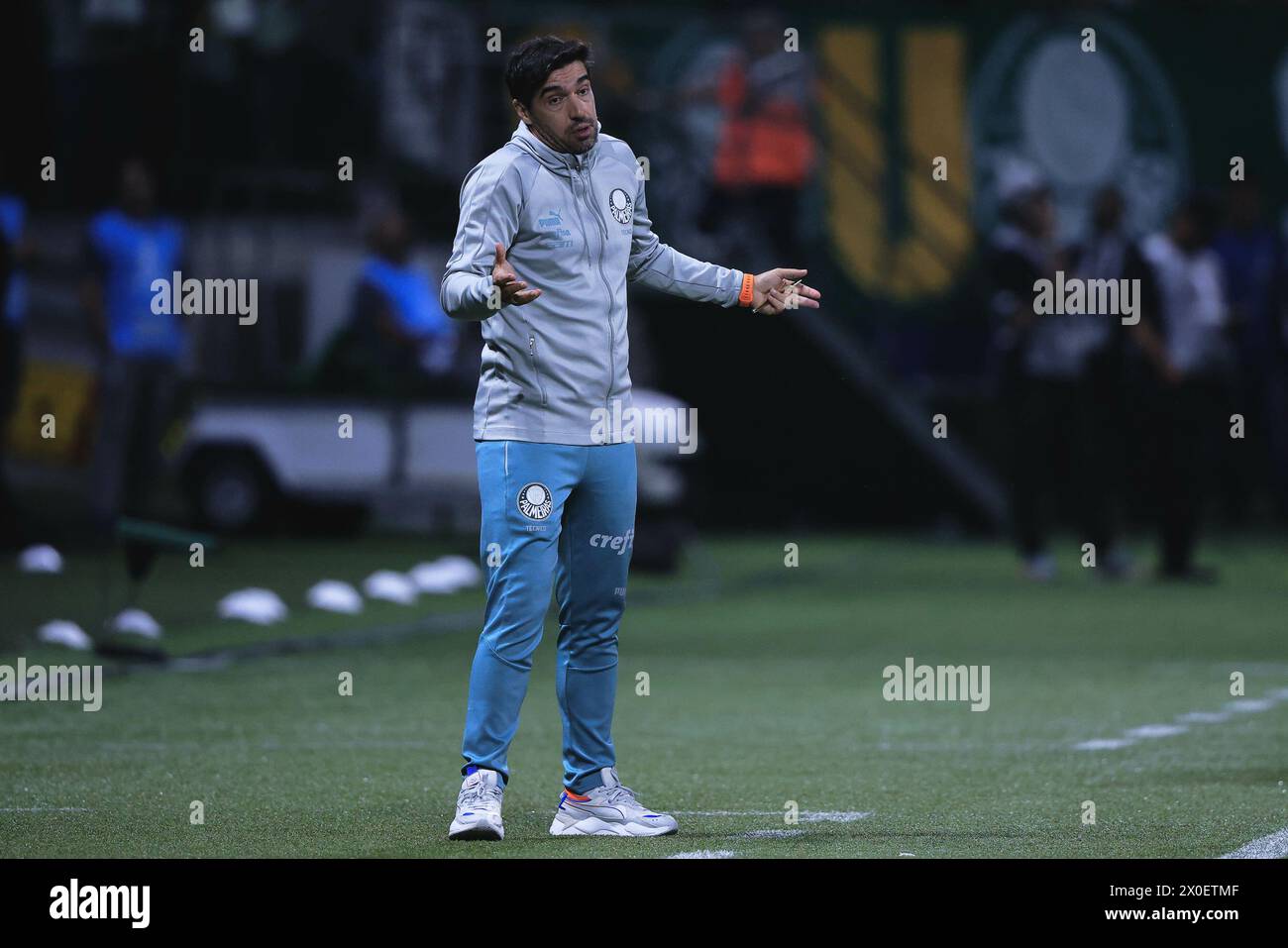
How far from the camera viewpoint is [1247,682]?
11.5m

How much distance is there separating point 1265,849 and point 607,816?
1.80 meters

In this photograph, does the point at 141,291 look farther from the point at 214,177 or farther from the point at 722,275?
the point at 722,275

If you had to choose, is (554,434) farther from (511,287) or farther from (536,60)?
(536,60)

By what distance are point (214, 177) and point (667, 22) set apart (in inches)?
206

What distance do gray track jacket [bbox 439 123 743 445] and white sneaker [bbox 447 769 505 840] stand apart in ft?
3.13

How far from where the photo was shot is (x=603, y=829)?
7.11m

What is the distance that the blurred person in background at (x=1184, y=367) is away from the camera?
1723 centimetres

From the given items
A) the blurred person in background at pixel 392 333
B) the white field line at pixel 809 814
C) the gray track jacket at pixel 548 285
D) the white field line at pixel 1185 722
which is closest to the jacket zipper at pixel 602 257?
the gray track jacket at pixel 548 285

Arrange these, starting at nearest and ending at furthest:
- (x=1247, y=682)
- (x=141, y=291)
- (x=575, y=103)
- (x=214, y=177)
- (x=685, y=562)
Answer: (x=575, y=103) → (x=1247, y=682) → (x=141, y=291) → (x=685, y=562) → (x=214, y=177)

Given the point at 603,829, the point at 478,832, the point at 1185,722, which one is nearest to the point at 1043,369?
the point at 1185,722

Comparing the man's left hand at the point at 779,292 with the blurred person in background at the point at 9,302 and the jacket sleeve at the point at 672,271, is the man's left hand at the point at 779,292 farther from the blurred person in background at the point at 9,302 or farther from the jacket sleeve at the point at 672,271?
the blurred person in background at the point at 9,302

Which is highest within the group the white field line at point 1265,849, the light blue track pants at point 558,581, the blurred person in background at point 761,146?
the blurred person in background at point 761,146

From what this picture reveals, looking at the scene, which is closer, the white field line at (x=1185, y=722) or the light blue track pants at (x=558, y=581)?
the light blue track pants at (x=558, y=581)
